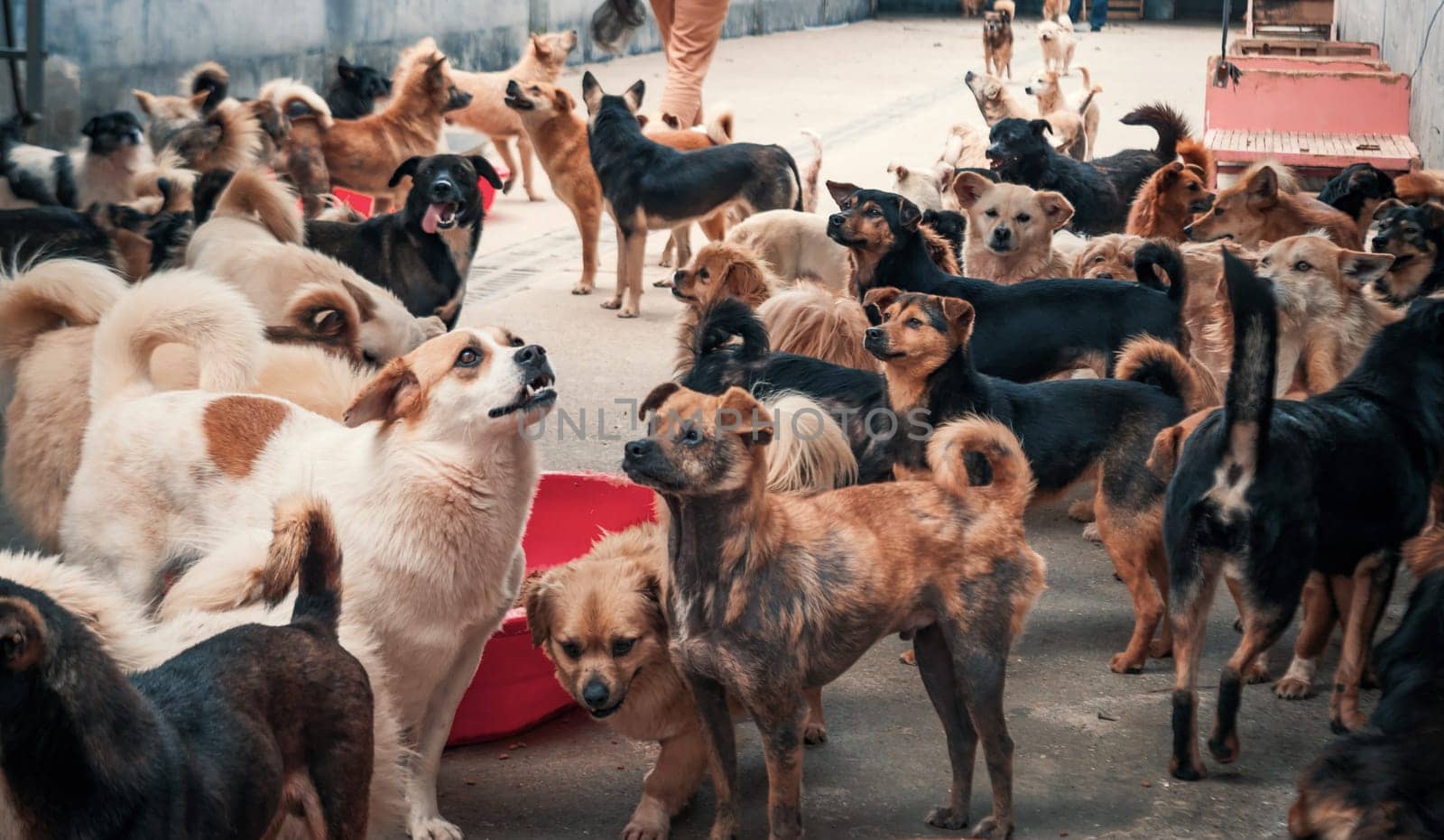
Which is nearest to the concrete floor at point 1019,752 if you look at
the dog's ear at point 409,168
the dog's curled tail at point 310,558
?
the dog's curled tail at point 310,558

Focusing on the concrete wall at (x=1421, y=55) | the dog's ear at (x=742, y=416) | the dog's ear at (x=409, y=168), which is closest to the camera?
the dog's ear at (x=742, y=416)

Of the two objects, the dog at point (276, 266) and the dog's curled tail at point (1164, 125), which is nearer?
the dog at point (276, 266)

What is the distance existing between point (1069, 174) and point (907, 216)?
2605 millimetres

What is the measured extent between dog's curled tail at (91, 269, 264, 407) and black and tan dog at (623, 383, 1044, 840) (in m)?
1.53

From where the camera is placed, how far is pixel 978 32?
26.8 m

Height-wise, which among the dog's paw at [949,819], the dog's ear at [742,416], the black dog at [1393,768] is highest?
the dog's ear at [742,416]

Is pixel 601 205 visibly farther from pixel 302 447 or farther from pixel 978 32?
pixel 978 32

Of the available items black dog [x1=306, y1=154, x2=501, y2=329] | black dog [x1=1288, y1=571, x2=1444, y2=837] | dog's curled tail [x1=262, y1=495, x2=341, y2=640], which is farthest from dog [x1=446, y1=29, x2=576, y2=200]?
black dog [x1=1288, y1=571, x2=1444, y2=837]

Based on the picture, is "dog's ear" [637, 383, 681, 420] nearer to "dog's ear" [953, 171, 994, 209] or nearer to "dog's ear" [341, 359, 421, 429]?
"dog's ear" [341, 359, 421, 429]

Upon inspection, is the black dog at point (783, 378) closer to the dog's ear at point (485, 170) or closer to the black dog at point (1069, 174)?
the dog's ear at point (485, 170)

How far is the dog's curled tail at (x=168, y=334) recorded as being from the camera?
13.9ft

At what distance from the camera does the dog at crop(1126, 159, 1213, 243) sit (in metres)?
7.32

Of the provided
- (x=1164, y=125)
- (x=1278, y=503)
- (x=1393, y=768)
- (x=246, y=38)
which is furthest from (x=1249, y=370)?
(x=246, y=38)

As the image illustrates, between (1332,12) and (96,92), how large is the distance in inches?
547
